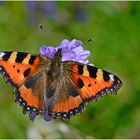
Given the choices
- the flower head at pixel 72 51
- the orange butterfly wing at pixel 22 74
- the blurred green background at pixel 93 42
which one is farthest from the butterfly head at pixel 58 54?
the blurred green background at pixel 93 42

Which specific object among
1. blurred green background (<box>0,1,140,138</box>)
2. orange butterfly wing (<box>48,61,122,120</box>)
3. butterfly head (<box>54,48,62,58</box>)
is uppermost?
blurred green background (<box>0,1,140,138</box>)

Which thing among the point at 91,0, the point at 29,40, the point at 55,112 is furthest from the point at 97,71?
the point at 91,0

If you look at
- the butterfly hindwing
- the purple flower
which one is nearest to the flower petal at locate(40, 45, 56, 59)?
the purple flower

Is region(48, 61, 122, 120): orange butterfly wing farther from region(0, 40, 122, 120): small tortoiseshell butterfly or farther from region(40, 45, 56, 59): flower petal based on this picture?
region(40, 45, 56, 59): flower petal

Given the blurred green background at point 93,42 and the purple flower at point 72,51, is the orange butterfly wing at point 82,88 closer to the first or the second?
the purple flower at point 72,51

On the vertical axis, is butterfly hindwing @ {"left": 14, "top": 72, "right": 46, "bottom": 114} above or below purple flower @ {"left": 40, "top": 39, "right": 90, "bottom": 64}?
below

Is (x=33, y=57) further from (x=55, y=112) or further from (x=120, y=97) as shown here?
(x=120, y=97)

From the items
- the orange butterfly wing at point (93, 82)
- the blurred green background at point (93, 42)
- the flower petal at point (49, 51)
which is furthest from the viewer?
the blurred green background at point (93, 42)

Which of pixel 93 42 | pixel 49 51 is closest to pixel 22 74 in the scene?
pixel 49 51
